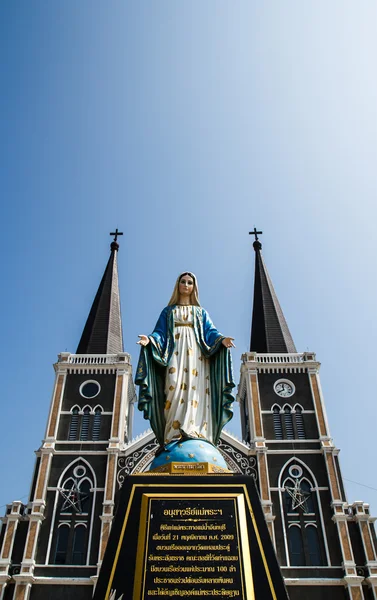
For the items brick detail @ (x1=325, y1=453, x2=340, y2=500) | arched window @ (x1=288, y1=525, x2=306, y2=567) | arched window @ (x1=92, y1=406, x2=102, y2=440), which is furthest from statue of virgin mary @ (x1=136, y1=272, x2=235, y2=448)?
arched window @ (x1=92, y1=406, x2=102, y2=440)

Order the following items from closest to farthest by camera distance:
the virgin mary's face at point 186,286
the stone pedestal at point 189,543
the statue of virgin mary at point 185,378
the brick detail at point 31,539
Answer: the stone pedestal at point 189,543
the statue of virgin mary at point 185,378
the virgin mary's face at point 186,286
the brick detail at point 31,539

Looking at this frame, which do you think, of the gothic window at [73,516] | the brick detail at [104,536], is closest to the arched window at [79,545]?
the gothic window at [73,516]

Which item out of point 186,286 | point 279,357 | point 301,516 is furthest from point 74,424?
point 186,286

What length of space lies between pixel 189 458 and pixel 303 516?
2016 centimetres

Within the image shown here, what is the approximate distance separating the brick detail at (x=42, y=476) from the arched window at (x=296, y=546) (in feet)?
36.2

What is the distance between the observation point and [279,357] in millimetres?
29281

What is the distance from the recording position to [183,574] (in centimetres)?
454

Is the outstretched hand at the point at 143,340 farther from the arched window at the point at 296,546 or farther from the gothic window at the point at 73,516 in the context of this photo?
the arched window at the point at 296,546

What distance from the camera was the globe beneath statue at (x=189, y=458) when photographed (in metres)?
5.54

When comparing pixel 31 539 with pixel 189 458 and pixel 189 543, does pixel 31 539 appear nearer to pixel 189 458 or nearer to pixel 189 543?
pixel 189 458

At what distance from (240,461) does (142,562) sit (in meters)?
21.7

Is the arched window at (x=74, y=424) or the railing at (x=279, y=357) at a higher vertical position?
the railing at (x=279, y=357)

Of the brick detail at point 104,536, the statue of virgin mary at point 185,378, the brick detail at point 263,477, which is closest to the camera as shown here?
the statue of virgin mary at point 185,378

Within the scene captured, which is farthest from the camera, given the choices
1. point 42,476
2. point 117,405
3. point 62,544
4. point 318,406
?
point 318,406
